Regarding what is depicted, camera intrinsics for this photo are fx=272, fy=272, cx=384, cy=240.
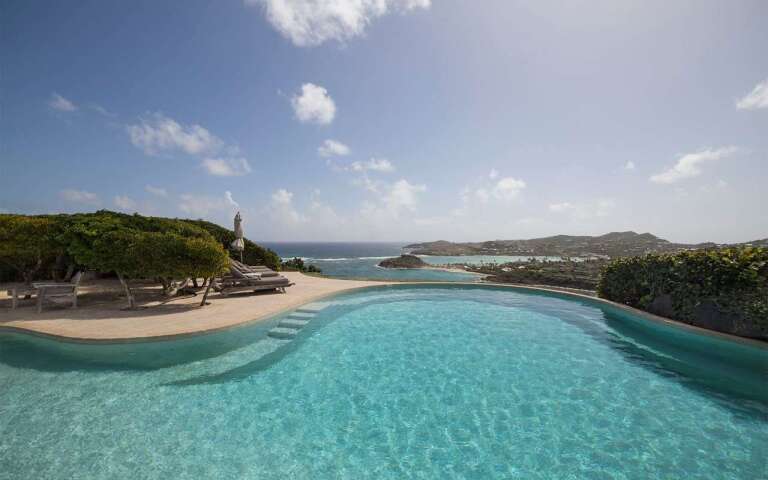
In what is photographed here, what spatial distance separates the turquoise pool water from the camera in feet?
11.7

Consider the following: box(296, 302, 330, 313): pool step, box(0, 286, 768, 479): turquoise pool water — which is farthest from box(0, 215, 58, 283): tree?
box(296, 302, 330, 313): pool step

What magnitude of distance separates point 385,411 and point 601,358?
232 inches

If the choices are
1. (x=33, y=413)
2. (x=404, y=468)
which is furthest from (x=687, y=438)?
(x=33, y=413)

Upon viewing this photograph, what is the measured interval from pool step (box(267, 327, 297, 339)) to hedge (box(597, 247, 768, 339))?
41.0ft

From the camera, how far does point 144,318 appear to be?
795 centimetres

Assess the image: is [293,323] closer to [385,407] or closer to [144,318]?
[144,318]

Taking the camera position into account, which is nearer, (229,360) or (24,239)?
(229,360)

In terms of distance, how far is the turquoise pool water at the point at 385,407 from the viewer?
3561 millimetres

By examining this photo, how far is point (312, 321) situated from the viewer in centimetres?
920

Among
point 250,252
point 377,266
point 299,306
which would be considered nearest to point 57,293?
point 299,306

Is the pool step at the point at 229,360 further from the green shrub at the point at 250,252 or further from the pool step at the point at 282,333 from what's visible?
the green shrub at the point at 250,252

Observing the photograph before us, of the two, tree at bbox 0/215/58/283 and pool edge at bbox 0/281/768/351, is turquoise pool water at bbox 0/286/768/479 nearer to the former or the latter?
pool edge at bbox 0/281/768/351

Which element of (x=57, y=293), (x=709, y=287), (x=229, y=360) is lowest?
(x=229, y=360)

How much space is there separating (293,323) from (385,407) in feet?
16.2
